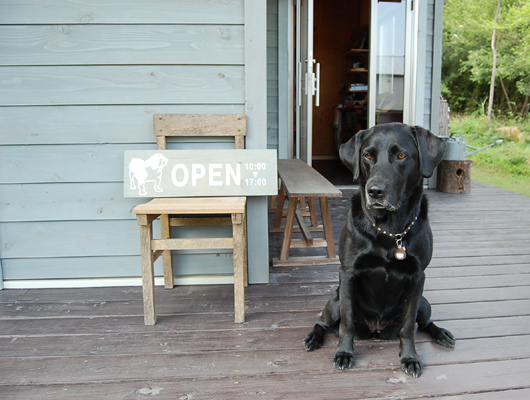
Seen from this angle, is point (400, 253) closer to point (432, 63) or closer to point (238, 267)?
point (238, 267)

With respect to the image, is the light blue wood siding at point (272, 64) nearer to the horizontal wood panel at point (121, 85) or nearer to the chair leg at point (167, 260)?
the horizontal wood panel at point (121, 85)

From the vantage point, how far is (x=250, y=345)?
5.98ft

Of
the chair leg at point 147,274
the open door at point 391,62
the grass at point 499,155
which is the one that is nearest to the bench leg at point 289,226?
the chair leg at point 147,274

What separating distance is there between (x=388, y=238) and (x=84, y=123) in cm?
176

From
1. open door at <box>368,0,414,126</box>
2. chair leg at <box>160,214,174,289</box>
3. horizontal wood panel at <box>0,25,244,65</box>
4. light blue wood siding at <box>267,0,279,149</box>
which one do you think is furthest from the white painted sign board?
open door at <box>368,0,414,126</box>

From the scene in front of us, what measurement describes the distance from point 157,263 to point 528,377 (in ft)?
6.24

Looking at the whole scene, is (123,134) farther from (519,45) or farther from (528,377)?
(519,45)

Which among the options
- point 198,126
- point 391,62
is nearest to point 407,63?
point 391,62

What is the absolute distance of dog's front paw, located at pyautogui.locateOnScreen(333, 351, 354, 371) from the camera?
1.62 metres

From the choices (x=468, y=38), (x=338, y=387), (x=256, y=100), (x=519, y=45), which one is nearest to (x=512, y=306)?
(x=338, y=387)

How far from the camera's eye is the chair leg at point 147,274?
200 centimetres

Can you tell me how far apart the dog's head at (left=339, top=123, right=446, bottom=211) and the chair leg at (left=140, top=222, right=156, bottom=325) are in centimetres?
103

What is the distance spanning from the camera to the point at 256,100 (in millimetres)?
2420

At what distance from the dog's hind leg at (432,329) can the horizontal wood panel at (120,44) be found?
1.58m
